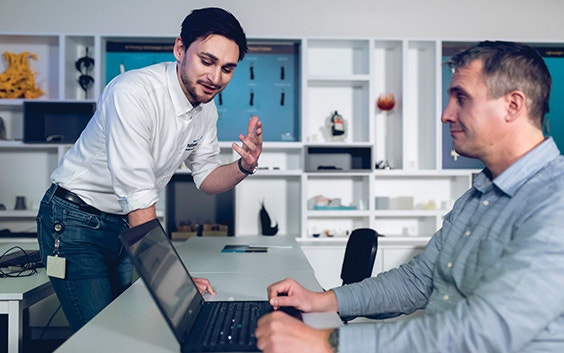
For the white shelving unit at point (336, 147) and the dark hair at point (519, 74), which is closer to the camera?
the dark hair at point (519, 74)

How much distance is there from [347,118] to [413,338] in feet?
11.6

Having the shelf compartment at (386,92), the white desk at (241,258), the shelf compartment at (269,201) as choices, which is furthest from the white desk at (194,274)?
the shelf compartment at (386,92)

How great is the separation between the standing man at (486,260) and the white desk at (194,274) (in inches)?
10.7

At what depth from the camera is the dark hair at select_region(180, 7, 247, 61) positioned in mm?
1777

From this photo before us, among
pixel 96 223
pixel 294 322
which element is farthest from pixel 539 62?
pixel 96 223

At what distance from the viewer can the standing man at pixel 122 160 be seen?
1.72 meters

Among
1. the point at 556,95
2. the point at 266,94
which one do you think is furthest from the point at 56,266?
the point at 556,95

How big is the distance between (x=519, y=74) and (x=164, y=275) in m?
0.96

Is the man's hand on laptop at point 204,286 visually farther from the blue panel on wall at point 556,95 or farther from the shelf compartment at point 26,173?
the blue panel on wall at point 556,95

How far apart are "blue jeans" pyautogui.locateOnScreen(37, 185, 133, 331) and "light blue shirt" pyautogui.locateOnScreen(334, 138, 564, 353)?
1124mm

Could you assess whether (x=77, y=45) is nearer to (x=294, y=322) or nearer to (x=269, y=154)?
(x=269, y=154)

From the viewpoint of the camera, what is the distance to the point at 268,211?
14.2ft

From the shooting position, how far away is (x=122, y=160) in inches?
67.1

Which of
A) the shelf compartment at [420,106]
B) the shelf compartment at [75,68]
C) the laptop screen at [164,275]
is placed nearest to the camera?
the laptop screen at [164,275]
